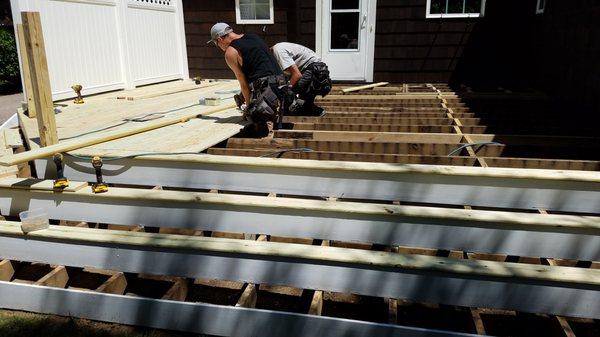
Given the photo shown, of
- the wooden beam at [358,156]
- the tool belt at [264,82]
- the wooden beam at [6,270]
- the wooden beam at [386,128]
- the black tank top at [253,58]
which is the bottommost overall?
the wooden beam at [6,270]

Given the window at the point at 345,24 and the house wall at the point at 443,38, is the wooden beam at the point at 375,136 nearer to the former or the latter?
the house wall at the point at 443,38

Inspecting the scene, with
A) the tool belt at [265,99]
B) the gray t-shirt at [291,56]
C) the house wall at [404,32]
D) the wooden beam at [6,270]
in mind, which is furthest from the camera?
the house wall at [404,32]

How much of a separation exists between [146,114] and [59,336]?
3.69 metres

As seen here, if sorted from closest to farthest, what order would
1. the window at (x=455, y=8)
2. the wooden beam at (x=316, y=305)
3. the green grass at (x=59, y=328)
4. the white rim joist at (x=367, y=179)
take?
the wooden beam at (x=316, y=305) → the green grass at (x=59, y=328) → the white rim joist at (x=367, y=179) → the window at (x=455, y=8)

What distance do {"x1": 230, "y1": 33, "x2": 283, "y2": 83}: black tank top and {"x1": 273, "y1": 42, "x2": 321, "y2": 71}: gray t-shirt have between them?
1.97ft

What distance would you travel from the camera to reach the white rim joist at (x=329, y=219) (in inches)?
95.8

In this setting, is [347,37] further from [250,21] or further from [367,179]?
[367,179]

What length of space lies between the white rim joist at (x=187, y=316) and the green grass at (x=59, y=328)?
0.04 metres

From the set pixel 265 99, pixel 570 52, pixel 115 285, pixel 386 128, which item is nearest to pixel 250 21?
pixel 265 99

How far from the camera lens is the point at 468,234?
2.50 metres

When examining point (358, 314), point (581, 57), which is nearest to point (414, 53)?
point (581, 57)

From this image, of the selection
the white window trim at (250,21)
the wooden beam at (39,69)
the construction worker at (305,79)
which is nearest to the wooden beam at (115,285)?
the wooden beam at (39,69)

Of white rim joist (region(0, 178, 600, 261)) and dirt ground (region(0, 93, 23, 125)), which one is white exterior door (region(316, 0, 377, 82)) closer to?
dirt ground (region(0, 93, 23, 125))

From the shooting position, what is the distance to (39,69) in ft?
11.0
